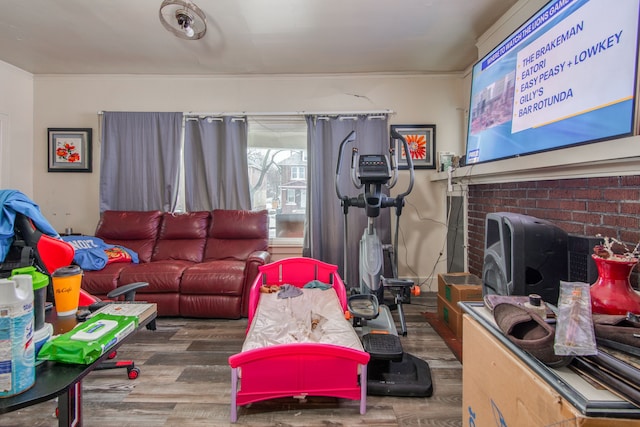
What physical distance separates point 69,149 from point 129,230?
4.67 ft

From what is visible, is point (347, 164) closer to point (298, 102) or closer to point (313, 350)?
point (298, 102)

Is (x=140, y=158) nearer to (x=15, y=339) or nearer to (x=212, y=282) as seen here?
(x=212, y=282)

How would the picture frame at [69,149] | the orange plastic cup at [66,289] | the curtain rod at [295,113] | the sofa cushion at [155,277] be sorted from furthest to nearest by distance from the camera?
1. the picture frame at [69,149]
2. the curtain rod at [295,113]
3. the sofa cushion at [155,277]
4. the orange plastic cup at [66,289]

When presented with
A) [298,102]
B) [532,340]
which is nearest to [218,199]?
[298,102]

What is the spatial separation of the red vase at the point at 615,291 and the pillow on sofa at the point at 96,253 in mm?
3415

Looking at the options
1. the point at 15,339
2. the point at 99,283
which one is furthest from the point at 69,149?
the point at 15,339

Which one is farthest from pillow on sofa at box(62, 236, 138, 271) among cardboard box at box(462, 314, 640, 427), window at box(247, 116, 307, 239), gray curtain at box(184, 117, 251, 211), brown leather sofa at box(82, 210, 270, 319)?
cardboard box at box(462, 314, 640, 427)

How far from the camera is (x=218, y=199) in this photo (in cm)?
361

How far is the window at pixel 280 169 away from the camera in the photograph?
3.76 m

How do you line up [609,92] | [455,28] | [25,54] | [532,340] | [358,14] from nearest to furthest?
1. [532,340]
2. [609,92]
3. [358,14]
4. [455,28]
5. [25,54]

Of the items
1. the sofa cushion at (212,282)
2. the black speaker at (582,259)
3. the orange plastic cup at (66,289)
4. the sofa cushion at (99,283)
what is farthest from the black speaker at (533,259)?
the sofa cushion at (99,283)

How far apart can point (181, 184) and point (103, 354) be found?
3079mm

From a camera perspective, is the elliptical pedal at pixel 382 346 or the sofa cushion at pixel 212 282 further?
the sofa cushion at pixel 212 282

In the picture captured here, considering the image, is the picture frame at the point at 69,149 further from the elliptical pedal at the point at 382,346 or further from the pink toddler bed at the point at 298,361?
the elliptical pedal at the point at 382,346
